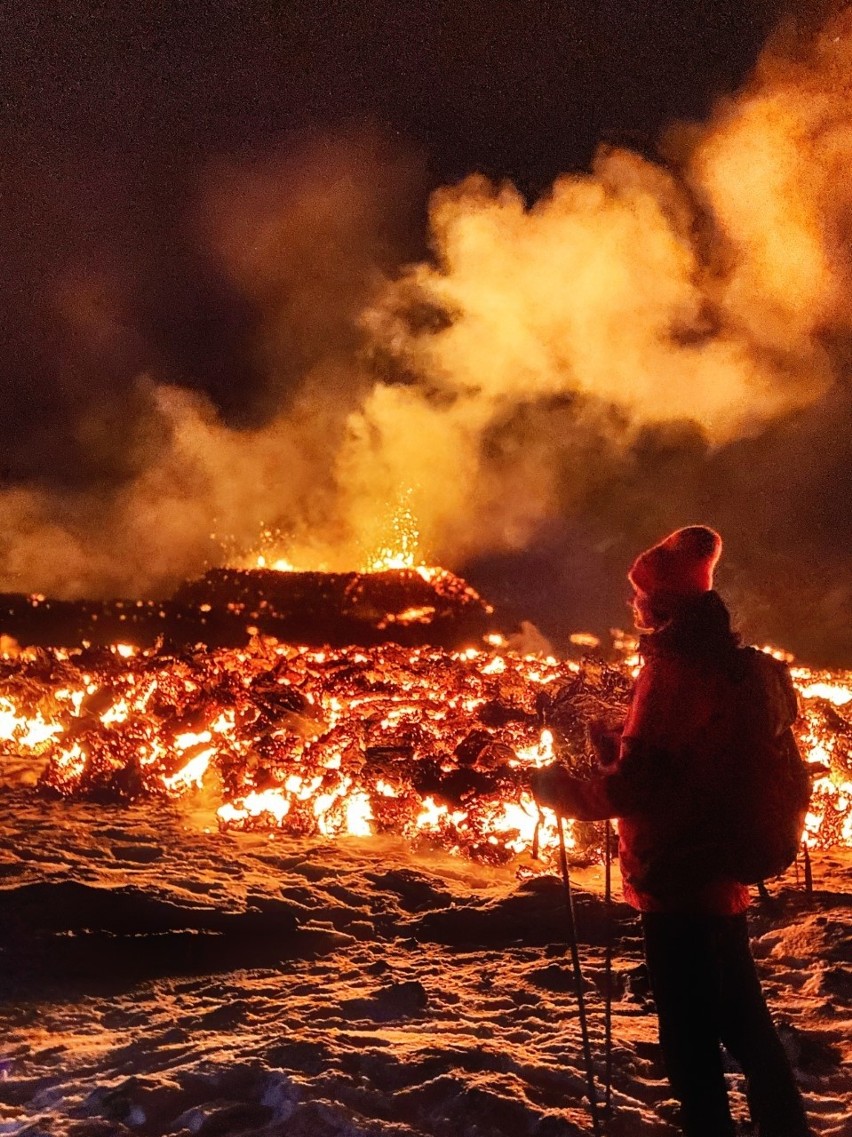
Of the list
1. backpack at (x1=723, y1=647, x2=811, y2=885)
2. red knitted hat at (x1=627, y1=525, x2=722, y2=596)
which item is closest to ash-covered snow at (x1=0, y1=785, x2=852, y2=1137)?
backpack at (x1=723, y1=647, x2=811, y2=885)

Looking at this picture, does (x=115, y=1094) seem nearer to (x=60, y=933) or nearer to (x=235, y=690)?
(x=60, y=933)

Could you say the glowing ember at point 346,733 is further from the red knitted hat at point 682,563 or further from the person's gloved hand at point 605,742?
the red knitted hat at point 682,563

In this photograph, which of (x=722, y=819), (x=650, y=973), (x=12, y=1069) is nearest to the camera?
(x=722, y=819)

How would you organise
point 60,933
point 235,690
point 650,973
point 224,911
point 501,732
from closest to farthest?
point 650,973, point 60,933, point 224,911, point 501,732, point 235,690

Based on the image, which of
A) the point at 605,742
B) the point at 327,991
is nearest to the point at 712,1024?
the point at 605,742

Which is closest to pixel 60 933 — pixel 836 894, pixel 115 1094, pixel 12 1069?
pixel 12 1069

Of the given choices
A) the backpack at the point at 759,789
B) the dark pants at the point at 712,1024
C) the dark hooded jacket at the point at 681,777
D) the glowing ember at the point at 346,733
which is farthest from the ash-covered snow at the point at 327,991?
the backpack at the point at 759,789

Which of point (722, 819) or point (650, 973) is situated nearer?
point (722, 819)

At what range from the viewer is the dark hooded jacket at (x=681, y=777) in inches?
96.0

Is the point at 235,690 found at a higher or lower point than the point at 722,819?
higher

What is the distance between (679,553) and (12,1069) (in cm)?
365

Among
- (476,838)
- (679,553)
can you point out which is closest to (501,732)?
(476,838)

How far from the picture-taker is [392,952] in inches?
198

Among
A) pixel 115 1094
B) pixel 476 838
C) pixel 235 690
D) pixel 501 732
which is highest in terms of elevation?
pixel 235 690
